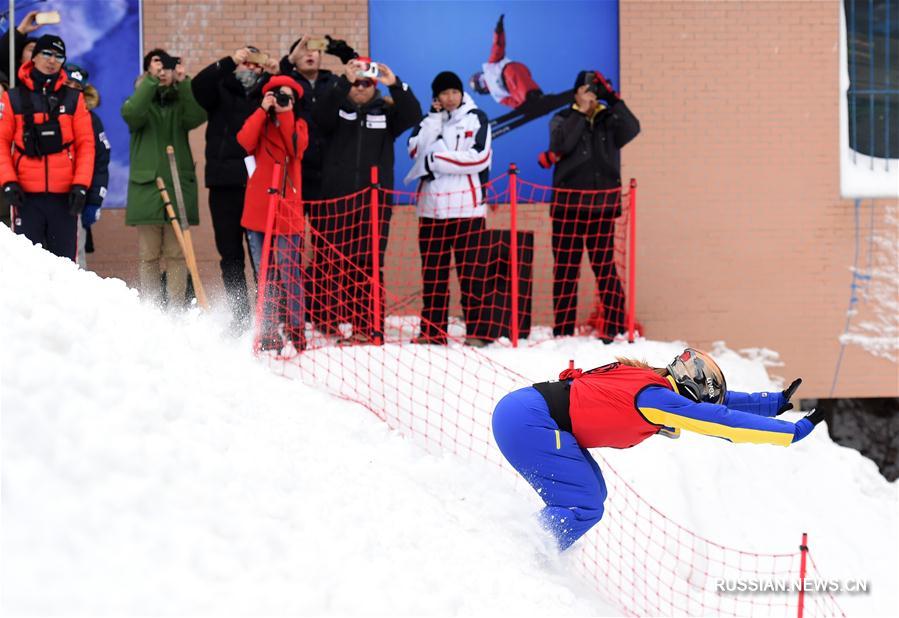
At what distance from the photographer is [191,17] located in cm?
944

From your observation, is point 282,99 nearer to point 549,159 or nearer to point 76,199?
point 76,199

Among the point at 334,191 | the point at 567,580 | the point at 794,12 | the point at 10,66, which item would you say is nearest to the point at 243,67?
the point at 334,191

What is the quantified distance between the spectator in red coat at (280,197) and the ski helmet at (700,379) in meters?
3.02

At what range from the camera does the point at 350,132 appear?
7523 millimetres

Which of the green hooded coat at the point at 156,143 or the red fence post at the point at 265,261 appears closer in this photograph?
the red fence post at the point at 265,261

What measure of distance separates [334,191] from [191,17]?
3.11m

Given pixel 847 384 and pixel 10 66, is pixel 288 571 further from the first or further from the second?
pixel 847 384

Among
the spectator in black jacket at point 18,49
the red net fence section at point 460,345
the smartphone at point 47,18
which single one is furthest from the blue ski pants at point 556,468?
the spectator in black jacket at point 18,49

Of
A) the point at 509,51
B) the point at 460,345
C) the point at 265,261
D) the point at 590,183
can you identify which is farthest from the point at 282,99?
the point at 509,51

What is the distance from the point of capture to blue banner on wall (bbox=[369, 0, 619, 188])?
9.61 metres

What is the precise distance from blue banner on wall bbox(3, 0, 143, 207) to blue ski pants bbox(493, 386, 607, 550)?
19.5 feet

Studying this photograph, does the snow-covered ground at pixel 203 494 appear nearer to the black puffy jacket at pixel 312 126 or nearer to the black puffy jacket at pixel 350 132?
the black puffy jacket at pixel 350 132

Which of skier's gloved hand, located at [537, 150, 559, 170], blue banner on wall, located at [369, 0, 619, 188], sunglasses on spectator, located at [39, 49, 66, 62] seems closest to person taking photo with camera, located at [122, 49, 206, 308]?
sunglasses on spectator, located at [39, 49, 66, 62]

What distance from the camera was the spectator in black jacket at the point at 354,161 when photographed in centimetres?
732
